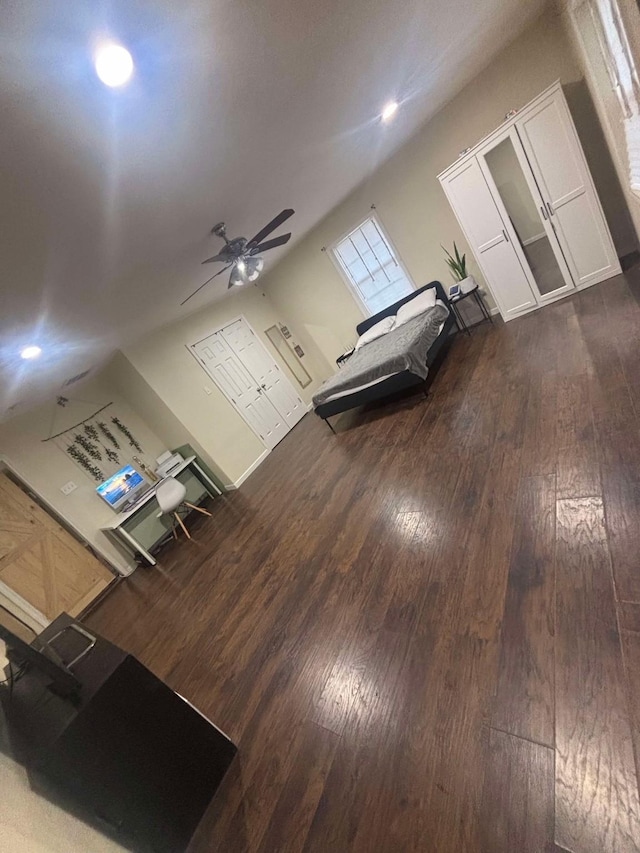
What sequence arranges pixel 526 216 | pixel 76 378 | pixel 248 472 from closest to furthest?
1. pixel 526 216
2. pixel 76 378
3. pixel 248 472

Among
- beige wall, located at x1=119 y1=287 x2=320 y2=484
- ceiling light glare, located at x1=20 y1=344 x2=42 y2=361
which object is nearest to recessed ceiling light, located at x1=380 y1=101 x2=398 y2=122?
beige wall, located at x1=119 y1=287 x2=320 y2=484

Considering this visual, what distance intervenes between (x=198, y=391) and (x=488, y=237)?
167 inches

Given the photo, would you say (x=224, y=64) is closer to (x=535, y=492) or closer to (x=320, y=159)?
(x=320, y=159)

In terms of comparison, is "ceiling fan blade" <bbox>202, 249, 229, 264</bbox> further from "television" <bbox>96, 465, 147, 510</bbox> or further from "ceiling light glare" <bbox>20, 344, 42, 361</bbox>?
"television" <bbox>96, 465, 147, 510</bbox>

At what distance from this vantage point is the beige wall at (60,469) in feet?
12.7

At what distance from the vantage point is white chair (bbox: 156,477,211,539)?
4191 millimetres

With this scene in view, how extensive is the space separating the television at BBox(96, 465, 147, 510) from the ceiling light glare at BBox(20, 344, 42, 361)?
211 cm

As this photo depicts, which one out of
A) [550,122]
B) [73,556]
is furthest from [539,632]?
[73,556]

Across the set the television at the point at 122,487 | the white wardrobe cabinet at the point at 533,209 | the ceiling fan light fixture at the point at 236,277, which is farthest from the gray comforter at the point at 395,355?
the television at the point at 122,487

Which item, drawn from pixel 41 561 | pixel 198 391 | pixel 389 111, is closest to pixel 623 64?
pixel 389 111

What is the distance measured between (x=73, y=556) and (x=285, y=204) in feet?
15.4

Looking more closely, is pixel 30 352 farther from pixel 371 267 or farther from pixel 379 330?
pixel 371 267

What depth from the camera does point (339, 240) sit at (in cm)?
538

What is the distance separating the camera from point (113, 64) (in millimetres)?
1223
